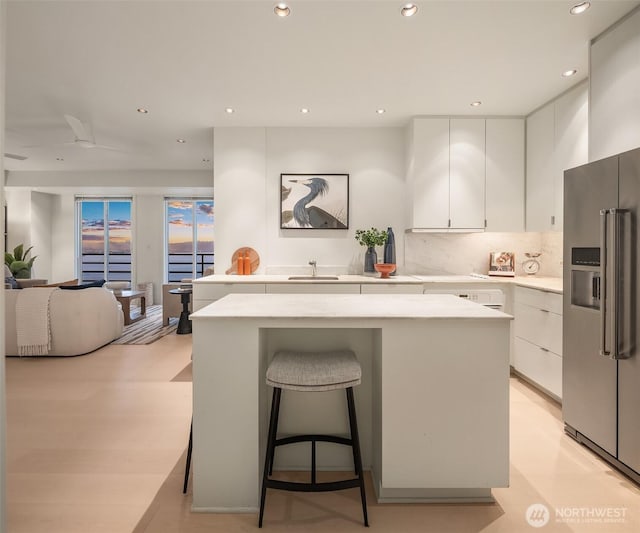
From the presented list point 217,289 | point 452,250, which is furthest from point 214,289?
point 452,250

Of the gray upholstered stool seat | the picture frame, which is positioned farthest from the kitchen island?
the picture frame

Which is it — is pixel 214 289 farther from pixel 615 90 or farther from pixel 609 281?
pixel 615 90

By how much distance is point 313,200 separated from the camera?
4332 mm

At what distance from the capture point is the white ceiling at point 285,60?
7.45 feet

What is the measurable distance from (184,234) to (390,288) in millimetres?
6355

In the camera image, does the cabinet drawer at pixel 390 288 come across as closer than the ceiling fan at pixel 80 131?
Yes

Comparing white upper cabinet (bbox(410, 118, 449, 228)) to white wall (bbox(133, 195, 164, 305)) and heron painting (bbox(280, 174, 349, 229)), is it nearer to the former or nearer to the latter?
heron painting (bbox(280, 174, 349, 229))

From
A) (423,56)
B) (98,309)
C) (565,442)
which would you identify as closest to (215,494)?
(565,442)

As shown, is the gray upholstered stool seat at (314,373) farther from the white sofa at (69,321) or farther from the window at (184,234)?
the window at (184,234)

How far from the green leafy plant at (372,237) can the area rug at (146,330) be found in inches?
118

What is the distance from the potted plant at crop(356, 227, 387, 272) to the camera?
13.6 ft

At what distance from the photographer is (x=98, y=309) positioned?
4.49 metres

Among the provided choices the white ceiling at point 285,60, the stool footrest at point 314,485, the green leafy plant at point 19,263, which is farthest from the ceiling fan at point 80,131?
the green leafy plant at point 19,263

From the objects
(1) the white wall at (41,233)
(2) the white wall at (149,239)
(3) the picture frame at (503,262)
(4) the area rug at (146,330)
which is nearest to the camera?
(3) the picture frame at (503,262)
